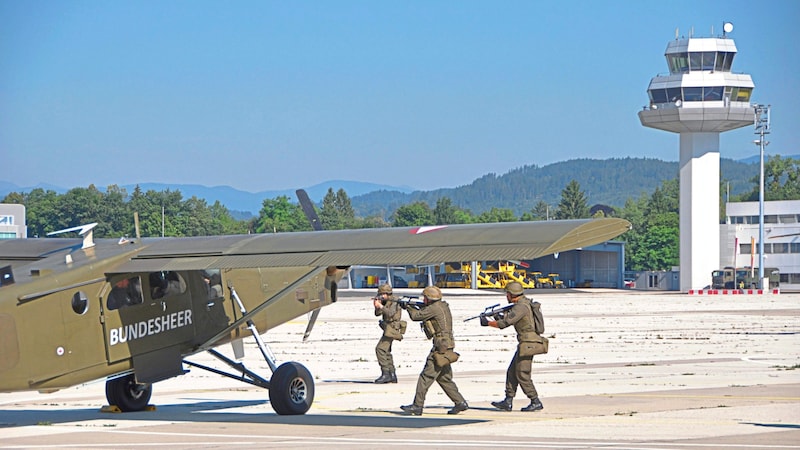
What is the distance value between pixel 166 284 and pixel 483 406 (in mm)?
5200

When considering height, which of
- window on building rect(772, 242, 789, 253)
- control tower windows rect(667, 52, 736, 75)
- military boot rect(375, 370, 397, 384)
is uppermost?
control tower windows rect(667, 52, 736, 75)

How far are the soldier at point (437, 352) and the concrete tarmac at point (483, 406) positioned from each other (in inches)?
10.2

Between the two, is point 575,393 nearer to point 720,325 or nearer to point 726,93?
point 720,325

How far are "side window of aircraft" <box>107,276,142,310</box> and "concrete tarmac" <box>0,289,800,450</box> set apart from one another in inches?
68.3

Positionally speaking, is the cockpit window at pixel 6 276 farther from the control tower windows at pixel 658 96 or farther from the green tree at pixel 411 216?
the green tree at pixel 411 216

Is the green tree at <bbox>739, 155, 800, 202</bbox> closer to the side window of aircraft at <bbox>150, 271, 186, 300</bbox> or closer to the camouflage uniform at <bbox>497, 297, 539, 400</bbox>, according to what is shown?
the camouflage uniform at <bbox>497, 297, 539, 400</bbox>

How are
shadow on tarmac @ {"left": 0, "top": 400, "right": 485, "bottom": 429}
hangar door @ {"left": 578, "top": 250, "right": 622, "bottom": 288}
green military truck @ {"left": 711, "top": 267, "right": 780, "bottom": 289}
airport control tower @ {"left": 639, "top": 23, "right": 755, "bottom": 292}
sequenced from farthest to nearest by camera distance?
hangar door @ {"left": 578, "top": 250, "right": 622, "bottom": 288}, airport control tower @ {"left": 639, "top": 23, "right": 755, "bottom": 292}, green military truck @ {"left": 711, "top": 267, "right": 780, "bottom": 289}, shadow on tarmac @ {"left": 0, "top": 400, "right": 485, "bottom": 429}

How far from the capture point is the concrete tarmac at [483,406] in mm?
13820

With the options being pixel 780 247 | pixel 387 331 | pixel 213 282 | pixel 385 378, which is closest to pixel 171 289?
pixel 213 282

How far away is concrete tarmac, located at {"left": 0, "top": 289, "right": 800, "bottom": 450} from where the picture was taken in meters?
13.8

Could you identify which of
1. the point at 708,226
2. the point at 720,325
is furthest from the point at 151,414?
the point at 708,226

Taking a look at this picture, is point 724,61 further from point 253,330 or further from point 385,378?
point 253,330

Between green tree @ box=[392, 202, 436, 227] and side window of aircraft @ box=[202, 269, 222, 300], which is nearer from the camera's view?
side window of aircraft @ box=[202, 269, 222, 300]

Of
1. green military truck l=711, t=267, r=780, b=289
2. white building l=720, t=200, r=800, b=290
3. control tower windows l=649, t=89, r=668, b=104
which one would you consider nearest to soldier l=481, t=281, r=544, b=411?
green military truck l=711, t=267, r=780, b=289
